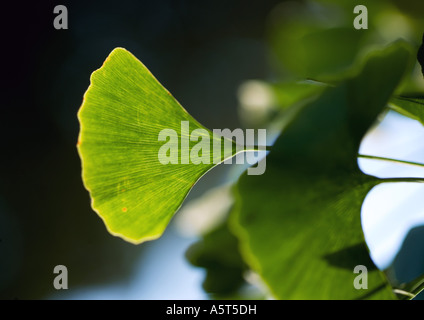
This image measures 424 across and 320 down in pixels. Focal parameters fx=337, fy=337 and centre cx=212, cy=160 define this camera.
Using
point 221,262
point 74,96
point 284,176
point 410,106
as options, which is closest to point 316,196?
point 284,176

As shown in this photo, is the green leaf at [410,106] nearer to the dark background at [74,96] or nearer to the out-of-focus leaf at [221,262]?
the out-of-focus leaf at [221,262]

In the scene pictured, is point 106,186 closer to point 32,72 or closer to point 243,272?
point 243,272

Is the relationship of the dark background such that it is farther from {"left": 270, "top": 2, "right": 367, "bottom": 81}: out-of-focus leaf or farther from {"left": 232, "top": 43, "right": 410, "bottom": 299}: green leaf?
{"left": 232, "top": 43, "right": 410, "bottom": 299}: green leaf

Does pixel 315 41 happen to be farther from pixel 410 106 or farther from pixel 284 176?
pixel 284 176

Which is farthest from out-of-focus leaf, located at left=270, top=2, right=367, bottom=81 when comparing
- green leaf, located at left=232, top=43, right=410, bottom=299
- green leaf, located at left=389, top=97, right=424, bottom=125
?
green leaf, located at left=232, top=43, right=410, bottom=299

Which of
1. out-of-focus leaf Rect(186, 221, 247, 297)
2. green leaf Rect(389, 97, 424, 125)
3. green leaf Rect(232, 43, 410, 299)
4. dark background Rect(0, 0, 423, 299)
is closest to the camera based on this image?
green leaf Rect(232, 43, 410, 299)
